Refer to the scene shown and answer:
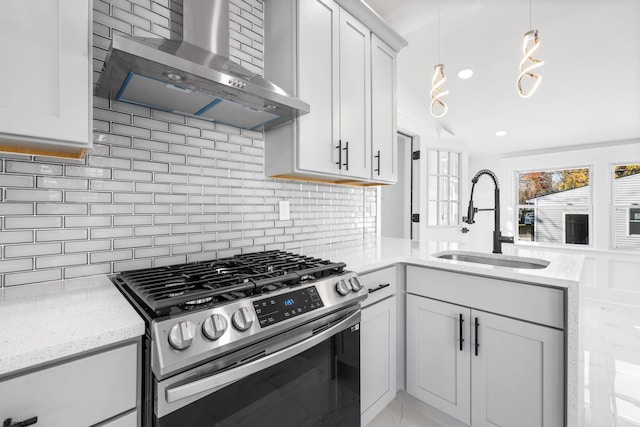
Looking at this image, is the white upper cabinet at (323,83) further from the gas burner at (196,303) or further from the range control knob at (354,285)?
the gas burner at (196,303)

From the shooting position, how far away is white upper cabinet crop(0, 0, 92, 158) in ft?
2.64

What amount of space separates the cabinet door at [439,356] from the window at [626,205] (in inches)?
172

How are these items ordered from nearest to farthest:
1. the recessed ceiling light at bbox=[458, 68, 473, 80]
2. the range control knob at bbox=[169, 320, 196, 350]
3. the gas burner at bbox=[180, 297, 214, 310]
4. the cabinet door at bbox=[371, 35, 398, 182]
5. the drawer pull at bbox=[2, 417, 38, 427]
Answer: the drawer pull at bbox=[2, 417, 38, 427]
the range control knob at bbox=[169, 320, 196, 350]
the gas burner at bbox=[180, 297, 214, 310]
the cabinet door at bbox=[371, 35, 398, 182]
the recessed ceiling light at bbox=[458, 68, 473, 80]

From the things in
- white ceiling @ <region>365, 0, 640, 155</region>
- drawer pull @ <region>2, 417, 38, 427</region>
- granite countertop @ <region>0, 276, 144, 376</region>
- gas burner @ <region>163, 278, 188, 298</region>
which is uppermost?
white ceiling @ <region>365, 0, 640, 155</region>

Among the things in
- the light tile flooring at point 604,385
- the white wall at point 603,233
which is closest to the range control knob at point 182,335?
the light tile flooring at point 604,385

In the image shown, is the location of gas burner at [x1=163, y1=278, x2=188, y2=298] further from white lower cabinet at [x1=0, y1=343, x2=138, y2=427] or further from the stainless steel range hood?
the stainless steel range hood

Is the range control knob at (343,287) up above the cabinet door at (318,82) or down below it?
below

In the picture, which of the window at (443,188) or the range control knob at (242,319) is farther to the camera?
the window at (443,188)

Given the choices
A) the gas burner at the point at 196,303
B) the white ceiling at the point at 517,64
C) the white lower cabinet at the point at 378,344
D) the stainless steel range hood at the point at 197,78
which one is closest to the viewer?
the gas burner at the point at 196,303

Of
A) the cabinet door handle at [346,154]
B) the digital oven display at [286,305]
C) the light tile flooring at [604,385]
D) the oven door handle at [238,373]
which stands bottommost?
the light tile flooring at [604,385]

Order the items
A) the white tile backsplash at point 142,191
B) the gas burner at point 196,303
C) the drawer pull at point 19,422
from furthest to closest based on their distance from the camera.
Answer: the white tile backsplash at point 142,191
the gas burner at point 196,303
the drawer pull at point 19,422

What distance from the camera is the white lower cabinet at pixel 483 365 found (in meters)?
1.36

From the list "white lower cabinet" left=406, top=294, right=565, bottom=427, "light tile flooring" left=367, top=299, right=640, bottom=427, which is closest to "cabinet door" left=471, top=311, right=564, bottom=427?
"white lower cabinet" left=406, top=294, right=565, bottom=427

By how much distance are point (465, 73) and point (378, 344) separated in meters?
2.86
